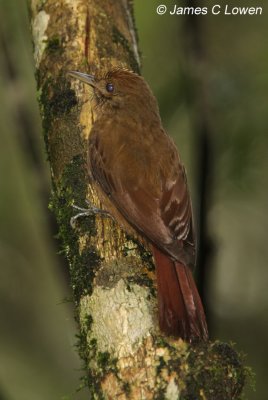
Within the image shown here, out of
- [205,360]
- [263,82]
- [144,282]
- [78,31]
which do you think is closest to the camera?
[205,360]

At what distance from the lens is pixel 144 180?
3691 mm

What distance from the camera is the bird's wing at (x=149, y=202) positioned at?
3504 millimetres

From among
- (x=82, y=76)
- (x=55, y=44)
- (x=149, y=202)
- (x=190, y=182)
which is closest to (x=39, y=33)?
(x=55, y=44)

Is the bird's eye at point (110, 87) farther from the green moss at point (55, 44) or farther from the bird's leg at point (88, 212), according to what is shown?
the bird's leg at point (88, 212)

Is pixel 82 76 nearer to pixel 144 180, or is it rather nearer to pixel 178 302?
pixel 144 180

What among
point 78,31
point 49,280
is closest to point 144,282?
point 78,31

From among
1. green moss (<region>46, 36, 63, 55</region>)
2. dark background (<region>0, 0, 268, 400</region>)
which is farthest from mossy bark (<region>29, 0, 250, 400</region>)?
dark background (<region>0, 0, 268, 400</region>)

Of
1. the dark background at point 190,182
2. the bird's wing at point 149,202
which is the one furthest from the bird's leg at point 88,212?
the dark background at point 190,182

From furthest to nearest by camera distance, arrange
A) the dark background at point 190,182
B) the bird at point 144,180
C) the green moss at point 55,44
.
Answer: the dark background at point 190,182 < the green moss at point 55,44 < the bird at point 144,180

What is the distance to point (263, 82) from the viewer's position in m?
5.12

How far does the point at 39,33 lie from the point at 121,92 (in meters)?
0.57

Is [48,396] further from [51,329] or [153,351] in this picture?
[153,351]

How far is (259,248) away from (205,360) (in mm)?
3953

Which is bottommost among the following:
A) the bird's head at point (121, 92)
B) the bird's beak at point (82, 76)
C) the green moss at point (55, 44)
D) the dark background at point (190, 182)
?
the dark background at point (190, 182)
